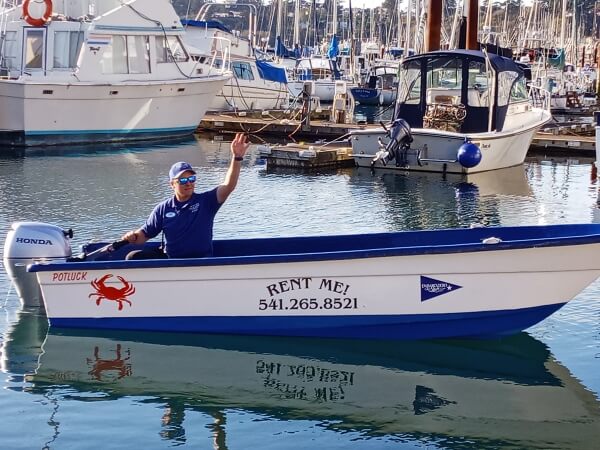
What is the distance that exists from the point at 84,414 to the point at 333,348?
9.11 feet

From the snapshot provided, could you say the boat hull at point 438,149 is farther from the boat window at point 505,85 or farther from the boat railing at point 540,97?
the boat railing at point 540,97

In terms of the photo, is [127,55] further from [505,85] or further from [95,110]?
[505,85]

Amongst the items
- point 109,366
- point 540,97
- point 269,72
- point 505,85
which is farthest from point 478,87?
point 269,72

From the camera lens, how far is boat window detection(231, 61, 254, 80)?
1615 inches

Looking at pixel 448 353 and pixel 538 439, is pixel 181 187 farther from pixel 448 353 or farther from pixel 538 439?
pixel 538 439

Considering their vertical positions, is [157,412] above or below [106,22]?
below

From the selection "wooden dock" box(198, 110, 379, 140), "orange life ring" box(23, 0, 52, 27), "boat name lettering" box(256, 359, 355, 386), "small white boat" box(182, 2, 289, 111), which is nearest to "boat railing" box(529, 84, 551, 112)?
"wooden dock" box(198, 110, 379, 140)

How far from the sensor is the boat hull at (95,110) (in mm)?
28000

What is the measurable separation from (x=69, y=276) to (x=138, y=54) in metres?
20.2

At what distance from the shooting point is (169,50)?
102 ft

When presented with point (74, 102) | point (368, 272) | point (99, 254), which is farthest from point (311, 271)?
point (74, 102)

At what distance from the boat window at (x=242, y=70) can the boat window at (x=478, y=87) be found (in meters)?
18.0

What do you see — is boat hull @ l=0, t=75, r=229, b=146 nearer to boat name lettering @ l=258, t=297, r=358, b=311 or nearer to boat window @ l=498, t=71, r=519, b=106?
boat window @ l=498, t=71, r=519, b=106

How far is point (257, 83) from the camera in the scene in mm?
41375
